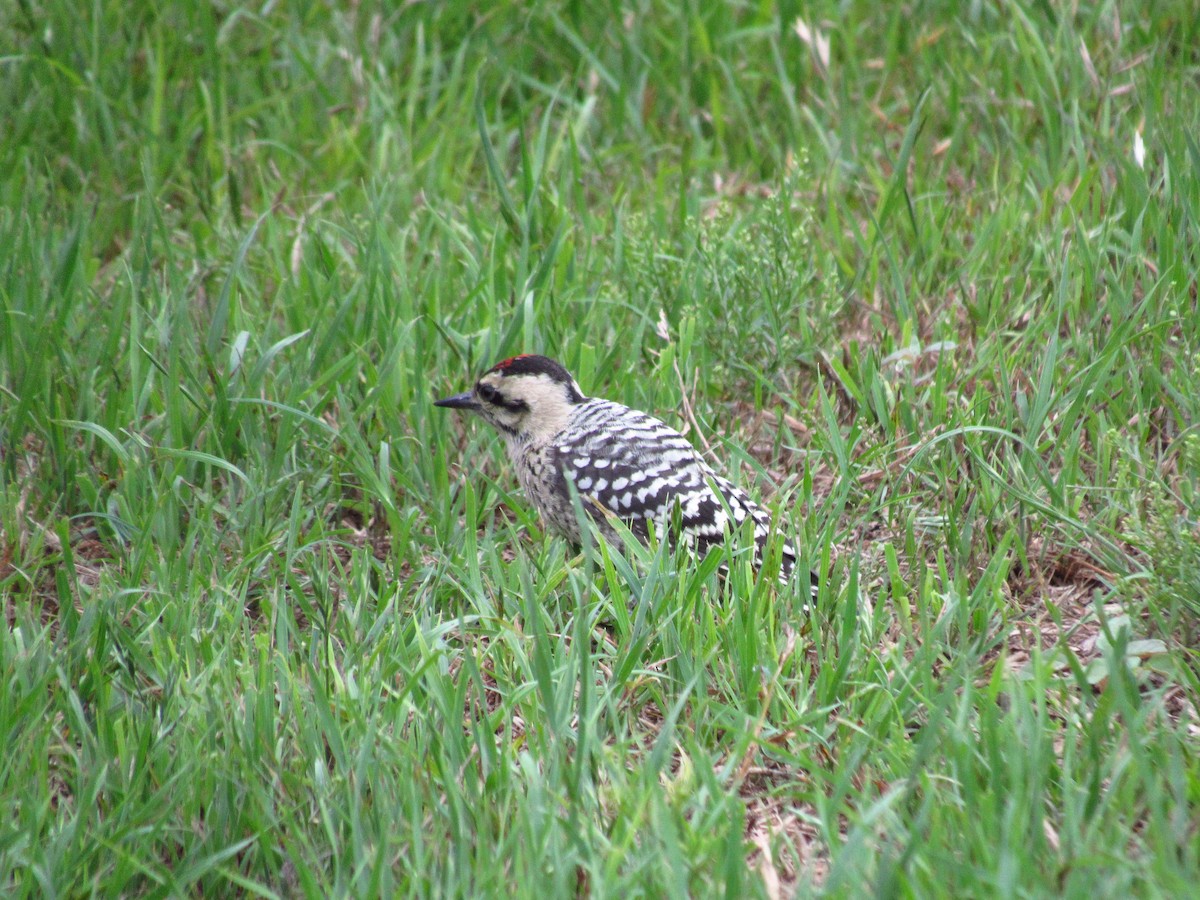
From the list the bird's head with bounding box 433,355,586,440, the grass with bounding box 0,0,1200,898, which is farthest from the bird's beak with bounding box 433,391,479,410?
the grass with bounding box 0,0,1200,898

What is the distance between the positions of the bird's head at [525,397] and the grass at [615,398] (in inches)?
9.3

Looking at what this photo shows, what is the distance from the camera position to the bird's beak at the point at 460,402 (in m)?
4.95

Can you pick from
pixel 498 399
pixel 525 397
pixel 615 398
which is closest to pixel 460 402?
pixel 498 399

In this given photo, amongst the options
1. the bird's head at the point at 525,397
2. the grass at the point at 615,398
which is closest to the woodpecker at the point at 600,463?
the bird's head at the point at 525,397

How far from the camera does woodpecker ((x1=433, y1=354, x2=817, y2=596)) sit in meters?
4.37

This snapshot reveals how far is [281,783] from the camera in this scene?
3207 millimetres

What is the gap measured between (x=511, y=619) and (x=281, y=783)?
99cm

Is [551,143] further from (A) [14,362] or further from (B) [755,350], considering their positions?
(A) [14,362]

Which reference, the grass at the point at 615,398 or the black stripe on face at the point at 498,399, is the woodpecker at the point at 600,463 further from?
the grass at the point at 615,398

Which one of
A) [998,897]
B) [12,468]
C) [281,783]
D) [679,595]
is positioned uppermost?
[998,897]

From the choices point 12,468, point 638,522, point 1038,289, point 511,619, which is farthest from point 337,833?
point 1038,289

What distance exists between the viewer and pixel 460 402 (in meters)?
4.96

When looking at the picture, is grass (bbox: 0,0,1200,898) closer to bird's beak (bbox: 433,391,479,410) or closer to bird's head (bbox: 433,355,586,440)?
bird's beak (bbox: 433,391,479,410)

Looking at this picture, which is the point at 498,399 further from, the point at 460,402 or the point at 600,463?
the point at 600,463
